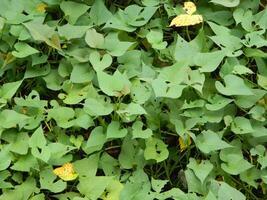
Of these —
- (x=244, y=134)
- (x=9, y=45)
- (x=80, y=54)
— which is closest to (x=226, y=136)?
(x=244, y=134)

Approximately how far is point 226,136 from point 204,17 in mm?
584

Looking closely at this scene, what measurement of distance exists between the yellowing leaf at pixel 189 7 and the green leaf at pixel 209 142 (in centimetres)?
62

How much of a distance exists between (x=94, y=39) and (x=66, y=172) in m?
0.58

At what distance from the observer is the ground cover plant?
74.2 inches

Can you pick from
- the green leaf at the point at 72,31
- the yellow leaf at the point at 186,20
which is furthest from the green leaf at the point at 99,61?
the yellow leaf at the point at 186,20

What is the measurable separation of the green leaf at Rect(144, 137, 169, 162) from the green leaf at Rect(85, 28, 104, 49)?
1.54 feet

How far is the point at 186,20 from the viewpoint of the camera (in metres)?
2.23

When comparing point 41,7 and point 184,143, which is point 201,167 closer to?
point 184,143

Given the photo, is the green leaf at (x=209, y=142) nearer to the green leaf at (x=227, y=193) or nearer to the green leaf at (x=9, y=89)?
the green leaf at (x=227, y=193)

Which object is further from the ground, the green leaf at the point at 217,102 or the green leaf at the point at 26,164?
the green leaf at the point at 217,102

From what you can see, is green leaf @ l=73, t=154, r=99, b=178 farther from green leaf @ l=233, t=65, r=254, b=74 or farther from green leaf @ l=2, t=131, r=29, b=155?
green leaf @ l=233, t=65, r=254, b=74

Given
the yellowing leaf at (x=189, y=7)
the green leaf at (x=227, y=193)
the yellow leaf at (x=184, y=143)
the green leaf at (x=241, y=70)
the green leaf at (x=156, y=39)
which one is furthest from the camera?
the yellowing leaf at (x=189, y=7)

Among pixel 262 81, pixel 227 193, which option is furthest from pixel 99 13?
pixel 227 193

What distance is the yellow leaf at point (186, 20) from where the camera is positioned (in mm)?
2211
